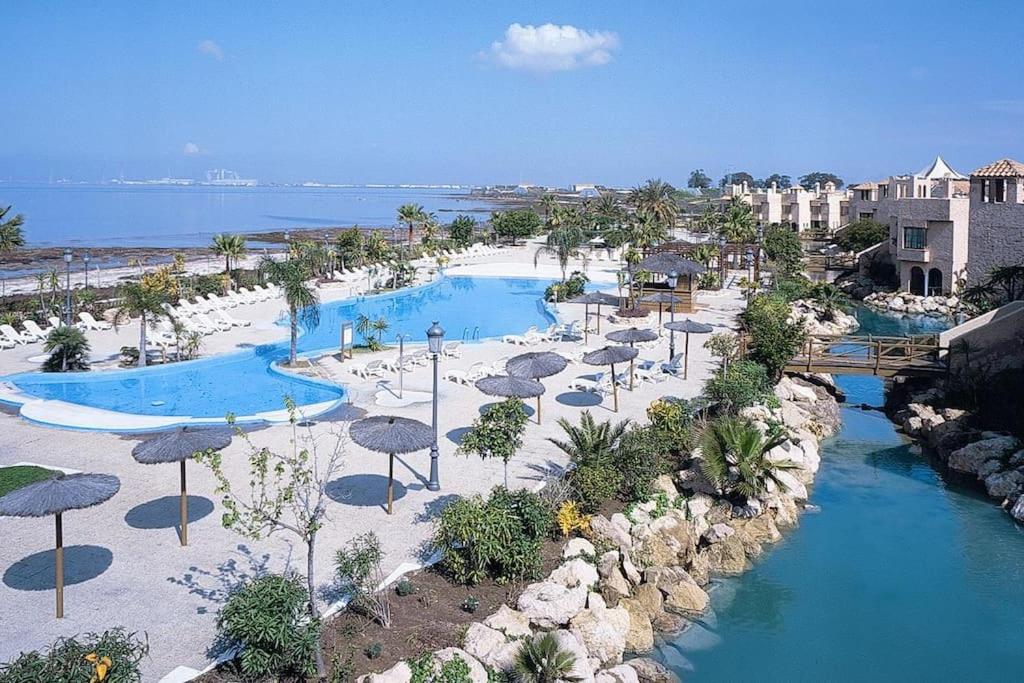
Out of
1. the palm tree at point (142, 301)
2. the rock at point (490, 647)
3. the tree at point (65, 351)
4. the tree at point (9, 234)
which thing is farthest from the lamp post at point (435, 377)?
the tree at point (9, 234)

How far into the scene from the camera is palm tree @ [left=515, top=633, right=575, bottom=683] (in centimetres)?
1054

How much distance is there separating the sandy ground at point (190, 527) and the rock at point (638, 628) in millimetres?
3184

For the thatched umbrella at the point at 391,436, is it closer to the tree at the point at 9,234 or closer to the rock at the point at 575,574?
the rock at the point at 575,574

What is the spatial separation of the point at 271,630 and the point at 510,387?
9.02 m

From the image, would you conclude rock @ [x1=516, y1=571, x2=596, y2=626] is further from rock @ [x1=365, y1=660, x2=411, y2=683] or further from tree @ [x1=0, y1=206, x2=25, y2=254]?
tree @ [x1=0, y1=206, x2=25, y2=254]

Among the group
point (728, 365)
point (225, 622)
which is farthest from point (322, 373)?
point (225, 622)

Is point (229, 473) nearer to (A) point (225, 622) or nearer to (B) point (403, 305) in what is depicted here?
(A) point (225, 622)

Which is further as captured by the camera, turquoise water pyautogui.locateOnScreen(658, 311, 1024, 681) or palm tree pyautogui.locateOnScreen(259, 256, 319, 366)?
palm tree pyautogui.locateOnScreen(259, 256, 319, 366)

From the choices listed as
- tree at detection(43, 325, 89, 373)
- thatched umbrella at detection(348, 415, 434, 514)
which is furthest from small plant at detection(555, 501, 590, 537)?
tree at detection(43, 325, 89, 373)

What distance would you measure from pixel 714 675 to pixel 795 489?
7.10 meters

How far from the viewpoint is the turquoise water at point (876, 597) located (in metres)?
13.3

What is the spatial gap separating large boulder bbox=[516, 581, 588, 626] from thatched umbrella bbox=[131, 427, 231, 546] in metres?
5.08

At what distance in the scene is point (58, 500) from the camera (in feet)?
35.0

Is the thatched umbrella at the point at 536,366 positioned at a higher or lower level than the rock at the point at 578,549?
higher
